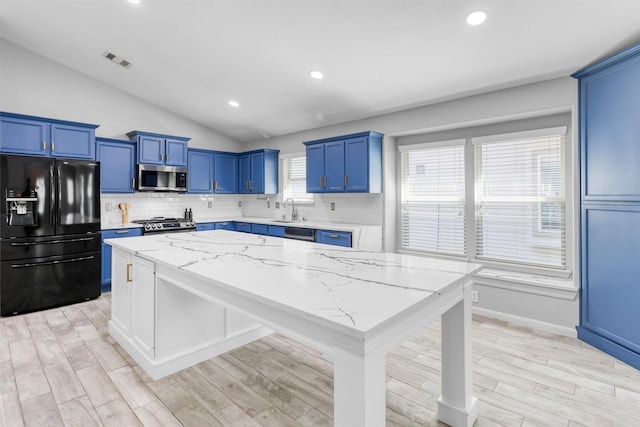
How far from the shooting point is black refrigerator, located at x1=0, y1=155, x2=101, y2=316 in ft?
11.8

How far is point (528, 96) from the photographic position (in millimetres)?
3262

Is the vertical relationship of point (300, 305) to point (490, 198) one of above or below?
below

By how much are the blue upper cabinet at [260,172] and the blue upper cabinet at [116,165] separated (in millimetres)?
1915

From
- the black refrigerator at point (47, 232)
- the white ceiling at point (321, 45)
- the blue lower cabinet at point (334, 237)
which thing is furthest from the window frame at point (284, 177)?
the black refrigerator at point (47, 232)

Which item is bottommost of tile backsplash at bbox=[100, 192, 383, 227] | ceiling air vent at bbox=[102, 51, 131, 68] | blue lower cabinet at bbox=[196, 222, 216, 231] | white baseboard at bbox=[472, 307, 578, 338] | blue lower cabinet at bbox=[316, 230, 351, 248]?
white baseboard at bbox=[472, 307, 578, 338]

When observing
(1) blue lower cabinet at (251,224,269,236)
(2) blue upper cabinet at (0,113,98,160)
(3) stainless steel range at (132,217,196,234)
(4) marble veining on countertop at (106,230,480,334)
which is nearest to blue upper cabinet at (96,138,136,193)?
(2) blue upper cabinet at (0,113,98,160)

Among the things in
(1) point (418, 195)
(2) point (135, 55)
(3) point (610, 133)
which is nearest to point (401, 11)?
(3) point (610, 133)

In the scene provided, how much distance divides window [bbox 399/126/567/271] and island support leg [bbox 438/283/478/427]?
2235mm

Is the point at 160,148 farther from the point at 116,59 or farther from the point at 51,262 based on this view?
the point at 51,262

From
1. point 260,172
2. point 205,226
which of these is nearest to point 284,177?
point 260,172

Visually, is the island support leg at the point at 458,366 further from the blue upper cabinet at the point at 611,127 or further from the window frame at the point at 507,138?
the window frame at the point at 507,138

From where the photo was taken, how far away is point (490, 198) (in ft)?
12.5

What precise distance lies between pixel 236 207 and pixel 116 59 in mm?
3244

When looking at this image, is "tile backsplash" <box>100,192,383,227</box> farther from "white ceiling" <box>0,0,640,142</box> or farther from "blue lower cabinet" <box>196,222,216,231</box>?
"white ceiling" <box>0,0,640,142</box>
